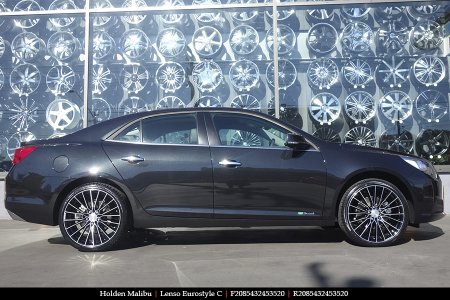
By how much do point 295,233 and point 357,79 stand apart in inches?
164

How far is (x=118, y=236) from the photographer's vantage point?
4.96m

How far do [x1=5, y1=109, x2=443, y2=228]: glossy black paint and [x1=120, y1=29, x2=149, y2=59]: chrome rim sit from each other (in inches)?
188

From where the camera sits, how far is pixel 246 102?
9.14 m

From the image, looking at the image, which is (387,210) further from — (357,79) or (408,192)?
(357,79)

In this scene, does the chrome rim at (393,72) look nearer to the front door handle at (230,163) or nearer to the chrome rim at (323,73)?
the chrome rim at (323,73)

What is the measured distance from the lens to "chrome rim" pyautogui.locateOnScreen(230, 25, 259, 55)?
938 centimetres

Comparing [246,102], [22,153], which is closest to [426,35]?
[246,102]

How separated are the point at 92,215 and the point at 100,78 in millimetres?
4860

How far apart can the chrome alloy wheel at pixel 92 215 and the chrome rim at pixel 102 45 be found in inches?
199

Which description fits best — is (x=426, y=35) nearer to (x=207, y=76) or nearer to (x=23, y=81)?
(x=207, y=76)

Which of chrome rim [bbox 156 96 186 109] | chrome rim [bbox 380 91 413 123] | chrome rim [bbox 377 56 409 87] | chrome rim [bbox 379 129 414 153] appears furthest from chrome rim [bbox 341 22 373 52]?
chrome rim [bbox 156 96 186 109]

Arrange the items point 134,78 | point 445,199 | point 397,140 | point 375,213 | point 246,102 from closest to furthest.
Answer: point 375,213
point 445,199
point 397,140
point 246,102
point 134,78

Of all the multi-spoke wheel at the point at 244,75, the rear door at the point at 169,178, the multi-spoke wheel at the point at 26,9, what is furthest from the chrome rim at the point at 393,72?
the multi-spoke wheel at the point at 26,9
